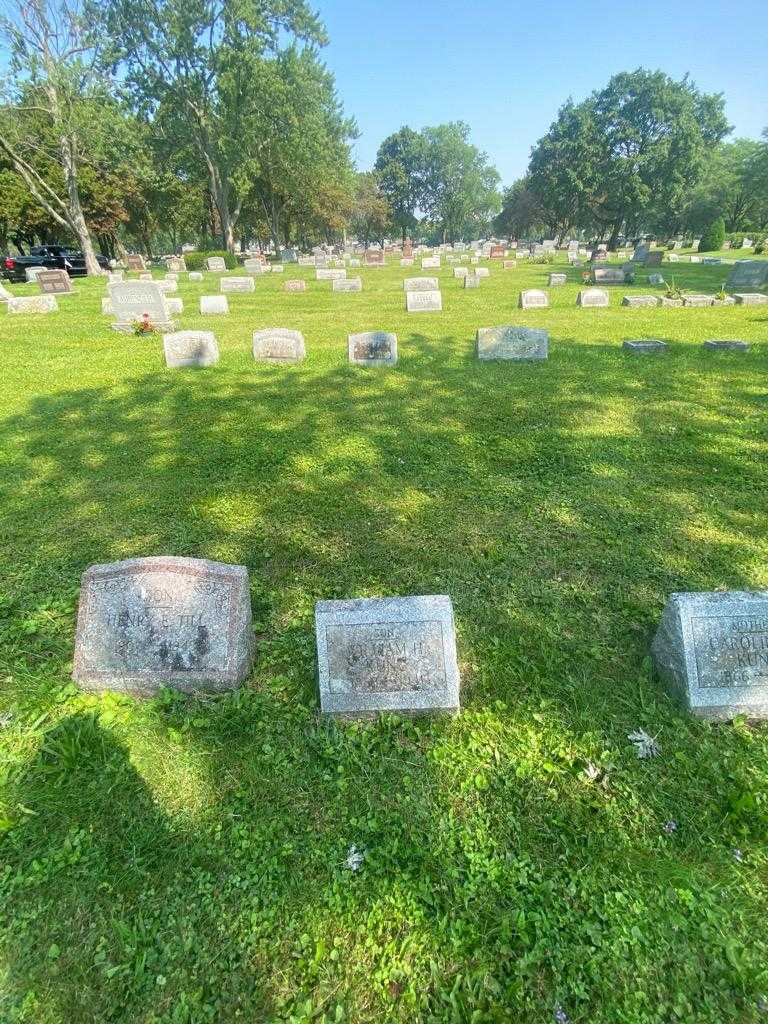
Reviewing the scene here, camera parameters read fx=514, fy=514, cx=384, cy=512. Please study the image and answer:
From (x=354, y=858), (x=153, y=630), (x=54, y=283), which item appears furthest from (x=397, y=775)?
(x=54, y=283)

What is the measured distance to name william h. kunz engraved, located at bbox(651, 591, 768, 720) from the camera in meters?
2.67

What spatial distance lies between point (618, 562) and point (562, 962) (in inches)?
106

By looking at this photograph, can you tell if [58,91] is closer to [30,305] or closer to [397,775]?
[30,305]

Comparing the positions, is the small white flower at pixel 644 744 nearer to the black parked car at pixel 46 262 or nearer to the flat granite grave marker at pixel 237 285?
the flat granite grave marker at pixel 237 285

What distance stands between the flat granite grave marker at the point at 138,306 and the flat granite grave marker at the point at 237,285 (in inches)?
273

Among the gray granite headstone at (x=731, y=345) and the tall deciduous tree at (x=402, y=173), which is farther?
the tall deciduous tree at (x=402, y=173)

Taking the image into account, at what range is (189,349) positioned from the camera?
9203mm

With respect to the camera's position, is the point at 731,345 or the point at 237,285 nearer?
the point at 731,345

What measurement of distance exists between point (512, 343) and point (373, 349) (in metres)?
2.54

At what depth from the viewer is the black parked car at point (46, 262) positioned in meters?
28.6

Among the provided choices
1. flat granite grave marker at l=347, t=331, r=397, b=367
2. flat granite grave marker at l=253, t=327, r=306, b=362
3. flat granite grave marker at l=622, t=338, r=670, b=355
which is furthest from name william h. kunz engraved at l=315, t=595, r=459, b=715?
flat granite grave marker at l=622, t=338, r=670, b=355

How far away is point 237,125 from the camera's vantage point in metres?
32.2

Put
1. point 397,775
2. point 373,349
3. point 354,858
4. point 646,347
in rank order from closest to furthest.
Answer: point 354,858, point 397,775, point 373,349, point 646,347

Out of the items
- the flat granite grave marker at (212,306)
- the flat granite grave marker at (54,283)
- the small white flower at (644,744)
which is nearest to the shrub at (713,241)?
the flat granite grave marker at (212,306)
